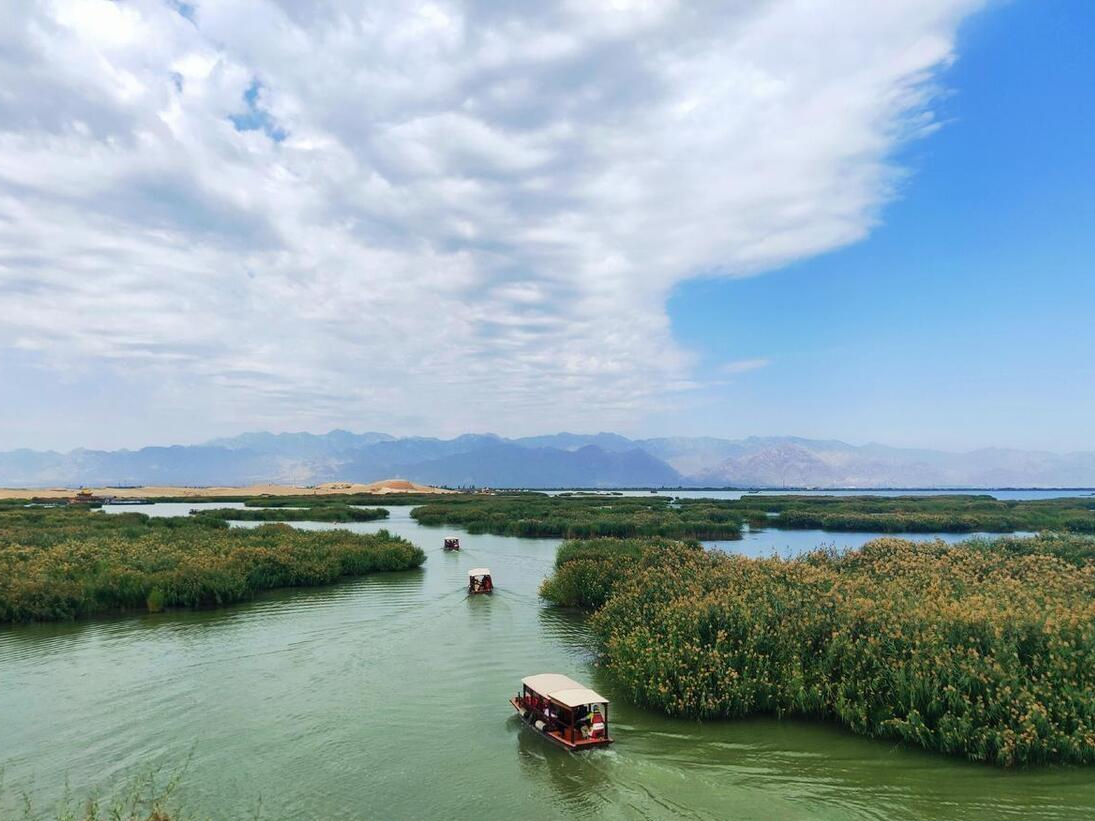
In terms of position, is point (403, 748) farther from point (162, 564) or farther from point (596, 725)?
point (162, 564)

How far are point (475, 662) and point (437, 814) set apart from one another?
10.2 metres

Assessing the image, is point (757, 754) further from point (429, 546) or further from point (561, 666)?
point (429, 546)

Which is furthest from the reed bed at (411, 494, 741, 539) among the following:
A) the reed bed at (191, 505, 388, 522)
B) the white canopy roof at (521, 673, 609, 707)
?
the white canopy roof at (521, 673, 609, 707)

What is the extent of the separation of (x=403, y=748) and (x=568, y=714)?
4.13 metres

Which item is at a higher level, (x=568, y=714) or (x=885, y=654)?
(x=885, y=654)

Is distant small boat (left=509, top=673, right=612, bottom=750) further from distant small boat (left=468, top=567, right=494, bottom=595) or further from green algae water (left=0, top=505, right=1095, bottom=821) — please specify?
distant small boat (left=468, top=567, right=494, bottom=595)

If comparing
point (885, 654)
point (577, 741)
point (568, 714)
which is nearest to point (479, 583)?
point (568, 714)

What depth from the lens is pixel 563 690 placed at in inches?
639

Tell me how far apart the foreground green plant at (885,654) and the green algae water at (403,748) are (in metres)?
0.63

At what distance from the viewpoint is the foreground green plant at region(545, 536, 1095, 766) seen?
1427cm

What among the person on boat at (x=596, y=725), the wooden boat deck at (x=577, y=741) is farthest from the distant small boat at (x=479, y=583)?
the person on boat at (x=596, y=725)

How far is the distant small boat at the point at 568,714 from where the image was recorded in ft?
50.8

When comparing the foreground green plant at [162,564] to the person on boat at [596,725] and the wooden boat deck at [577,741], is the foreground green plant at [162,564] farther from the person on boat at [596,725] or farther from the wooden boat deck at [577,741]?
the person on boat at [596,725]

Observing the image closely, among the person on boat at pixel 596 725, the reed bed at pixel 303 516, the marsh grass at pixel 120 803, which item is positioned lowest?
the marsh grass at pixel 120 803
